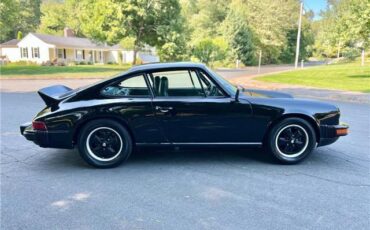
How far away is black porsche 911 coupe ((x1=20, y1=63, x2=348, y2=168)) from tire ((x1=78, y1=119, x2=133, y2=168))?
0.01 meters

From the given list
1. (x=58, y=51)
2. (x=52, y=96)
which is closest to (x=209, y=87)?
(x=52, y=96)

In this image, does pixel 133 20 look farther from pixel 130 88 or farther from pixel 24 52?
pixel 130 88

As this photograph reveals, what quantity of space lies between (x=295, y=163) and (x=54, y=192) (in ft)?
10.6

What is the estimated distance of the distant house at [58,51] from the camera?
142 feet

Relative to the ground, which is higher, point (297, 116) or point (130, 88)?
point (130, 88)

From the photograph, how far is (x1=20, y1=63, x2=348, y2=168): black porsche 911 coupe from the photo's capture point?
439 cm

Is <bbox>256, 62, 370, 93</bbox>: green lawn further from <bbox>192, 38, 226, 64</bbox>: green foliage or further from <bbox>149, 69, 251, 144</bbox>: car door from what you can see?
<bbox>192, 38, 226, 64</bbox>: green foliage

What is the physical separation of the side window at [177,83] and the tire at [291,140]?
1203mm

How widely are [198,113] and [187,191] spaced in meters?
1.15

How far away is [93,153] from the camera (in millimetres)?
4488

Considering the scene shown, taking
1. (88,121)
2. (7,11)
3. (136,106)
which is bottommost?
(88,121)

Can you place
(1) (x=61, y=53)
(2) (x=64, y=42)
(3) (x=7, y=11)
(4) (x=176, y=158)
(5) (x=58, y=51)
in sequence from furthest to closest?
(1) (x=61, y=53) → (2) (x=64, y=42) → (5) (x=58, y=51) → (3) (x=7, y=11) → (4) (x=176, y=158)

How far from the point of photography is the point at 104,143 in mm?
4473

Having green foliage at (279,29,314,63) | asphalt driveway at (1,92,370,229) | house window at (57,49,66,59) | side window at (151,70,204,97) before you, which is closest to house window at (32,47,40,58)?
house window at (57,49,66,59)
